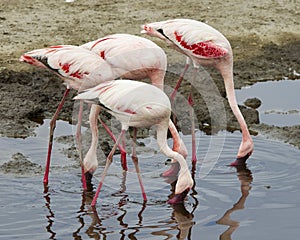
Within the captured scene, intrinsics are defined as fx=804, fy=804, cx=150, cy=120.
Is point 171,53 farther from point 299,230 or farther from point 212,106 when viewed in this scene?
point 299,230

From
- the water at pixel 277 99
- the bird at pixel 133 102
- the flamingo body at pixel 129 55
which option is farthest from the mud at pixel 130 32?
the bird at pixel 133 102

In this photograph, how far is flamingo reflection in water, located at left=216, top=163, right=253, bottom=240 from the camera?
5965 mm

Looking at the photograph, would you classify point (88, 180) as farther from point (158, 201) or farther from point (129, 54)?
point (129, 54)

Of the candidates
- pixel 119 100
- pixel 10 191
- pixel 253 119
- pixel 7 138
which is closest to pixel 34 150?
pixel 7 138

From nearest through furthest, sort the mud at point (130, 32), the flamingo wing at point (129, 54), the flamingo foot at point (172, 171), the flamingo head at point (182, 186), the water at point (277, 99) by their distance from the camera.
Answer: the flamingo head at point (182, 186)
the flamingo wing at point (129, 54)
the flamingo foot at point (172, 171)
the mud at point (130, 32)
the water at point (277, 99)

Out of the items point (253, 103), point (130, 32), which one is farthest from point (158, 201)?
point (130, 32)

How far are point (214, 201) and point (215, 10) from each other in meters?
5.78

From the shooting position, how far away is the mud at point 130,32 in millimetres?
8430

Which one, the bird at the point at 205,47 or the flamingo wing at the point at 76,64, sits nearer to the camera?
the flamingo wing at the point at 76,64

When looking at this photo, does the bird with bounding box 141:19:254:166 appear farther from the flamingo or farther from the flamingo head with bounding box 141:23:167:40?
the flamingo

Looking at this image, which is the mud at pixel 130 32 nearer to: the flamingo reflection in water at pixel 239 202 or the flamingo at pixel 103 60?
the flamingo reflection in water at pixel 239 202

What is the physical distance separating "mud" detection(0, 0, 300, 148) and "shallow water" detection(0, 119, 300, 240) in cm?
58

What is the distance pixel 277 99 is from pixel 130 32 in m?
2.49

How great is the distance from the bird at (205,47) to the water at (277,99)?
1.06m
